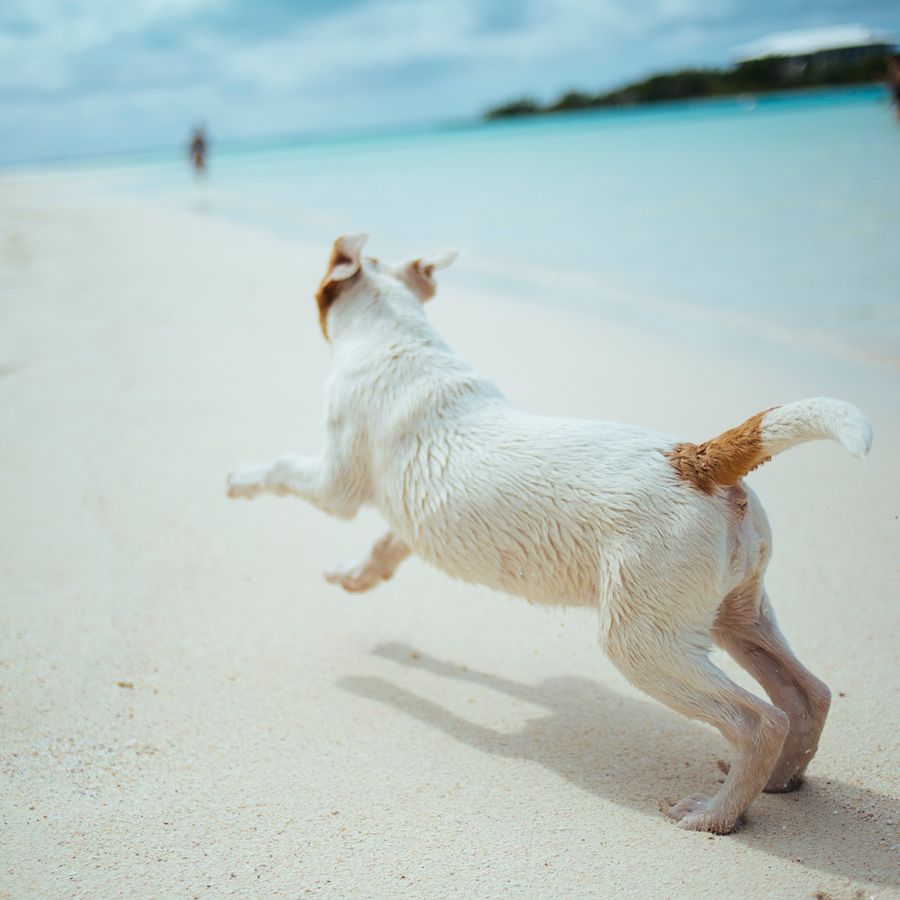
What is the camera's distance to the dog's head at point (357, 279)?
325 centimetres

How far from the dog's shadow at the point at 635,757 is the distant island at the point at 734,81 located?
35.1 meters

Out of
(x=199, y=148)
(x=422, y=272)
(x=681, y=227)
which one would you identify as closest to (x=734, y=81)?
(x=199, y=148)

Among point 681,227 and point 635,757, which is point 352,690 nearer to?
point 635,757

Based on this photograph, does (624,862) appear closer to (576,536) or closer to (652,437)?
(576,536)

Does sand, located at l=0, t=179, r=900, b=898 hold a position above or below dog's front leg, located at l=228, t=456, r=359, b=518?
below

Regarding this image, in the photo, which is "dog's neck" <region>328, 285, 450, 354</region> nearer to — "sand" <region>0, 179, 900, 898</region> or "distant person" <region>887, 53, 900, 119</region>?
"sand" <region>0, 179, 900, 898</region>

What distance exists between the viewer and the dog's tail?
2.01 m

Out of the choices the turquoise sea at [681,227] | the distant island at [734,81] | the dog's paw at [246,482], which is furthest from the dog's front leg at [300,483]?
the distant island at [734,81]

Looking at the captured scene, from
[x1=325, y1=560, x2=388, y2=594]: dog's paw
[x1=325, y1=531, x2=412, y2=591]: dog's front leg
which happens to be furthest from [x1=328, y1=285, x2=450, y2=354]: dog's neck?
[x1=325, y1=560, x2=388, y2=594]: dog's paw

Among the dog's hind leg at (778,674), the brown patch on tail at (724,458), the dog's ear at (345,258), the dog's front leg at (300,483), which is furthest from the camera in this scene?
the dog's ear at (345,258)

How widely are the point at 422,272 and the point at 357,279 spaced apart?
1.02 feet

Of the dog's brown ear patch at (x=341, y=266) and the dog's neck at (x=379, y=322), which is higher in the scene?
the dog's brown ear patch at (x=341, y=266)

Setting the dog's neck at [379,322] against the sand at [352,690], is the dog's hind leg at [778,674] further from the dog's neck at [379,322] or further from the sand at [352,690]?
the dog's neck at [379,322]

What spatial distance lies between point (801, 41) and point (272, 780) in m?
42.6
